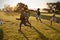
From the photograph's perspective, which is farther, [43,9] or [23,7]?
[43,9]

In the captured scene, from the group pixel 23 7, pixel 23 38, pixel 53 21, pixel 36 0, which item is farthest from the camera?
pixel 53 21

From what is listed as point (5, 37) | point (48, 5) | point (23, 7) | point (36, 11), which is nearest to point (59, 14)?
point (48, 5)

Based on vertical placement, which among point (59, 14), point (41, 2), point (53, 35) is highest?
point (41, 2)

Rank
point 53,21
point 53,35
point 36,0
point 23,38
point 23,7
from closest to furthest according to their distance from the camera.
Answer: point 23,38
point 53,35
point 23,7
point 36,0
point 53,21

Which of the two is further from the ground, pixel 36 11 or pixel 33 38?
pixel 36 11

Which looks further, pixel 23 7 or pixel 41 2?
pixel 41 2

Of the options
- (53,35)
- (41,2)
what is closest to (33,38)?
(53,35)

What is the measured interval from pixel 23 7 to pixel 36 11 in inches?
35.6

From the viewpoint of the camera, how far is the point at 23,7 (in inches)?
241

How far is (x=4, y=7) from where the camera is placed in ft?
21.4

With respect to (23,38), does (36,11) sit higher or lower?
higher

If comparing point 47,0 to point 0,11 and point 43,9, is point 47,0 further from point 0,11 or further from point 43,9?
point 0,11

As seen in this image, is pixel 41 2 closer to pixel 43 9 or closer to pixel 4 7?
pixel 43 9

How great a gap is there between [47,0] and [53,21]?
1.08m
